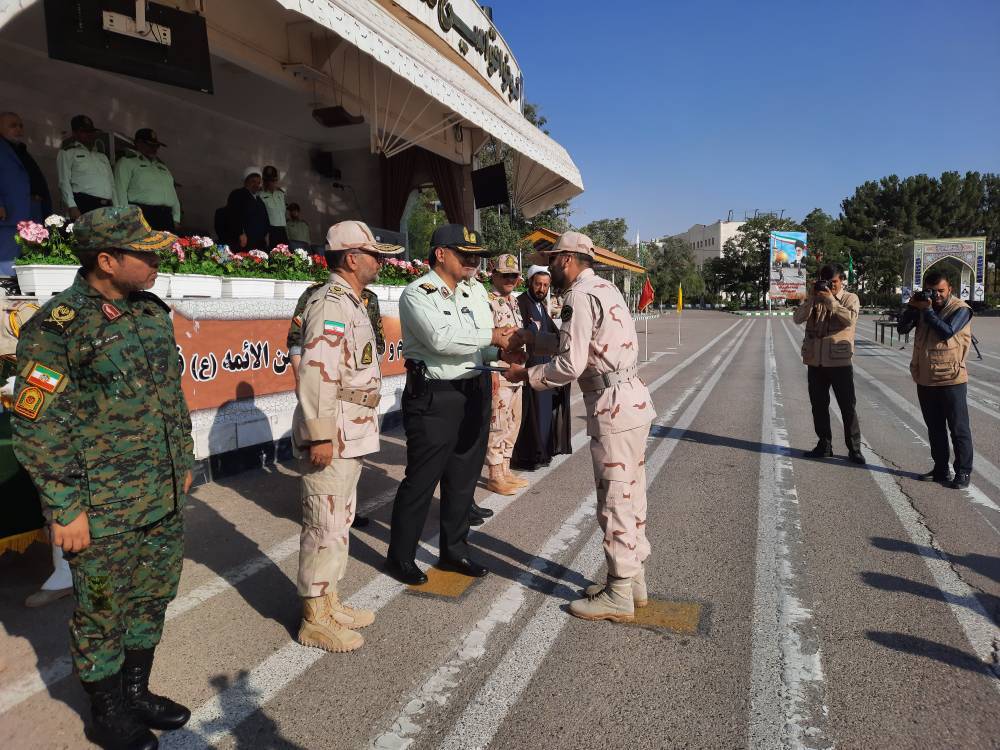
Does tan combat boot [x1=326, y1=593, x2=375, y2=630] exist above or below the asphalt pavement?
above

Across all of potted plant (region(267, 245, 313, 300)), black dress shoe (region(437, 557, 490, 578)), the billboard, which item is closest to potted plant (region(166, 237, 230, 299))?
potted plant (region(267, 245, 313, 300))

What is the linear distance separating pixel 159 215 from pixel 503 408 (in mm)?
5354

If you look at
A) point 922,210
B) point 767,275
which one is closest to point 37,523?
point 767,275

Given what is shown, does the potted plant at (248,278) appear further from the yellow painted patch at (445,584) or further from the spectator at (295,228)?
the spectator at (295,228)

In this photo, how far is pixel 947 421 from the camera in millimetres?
5332

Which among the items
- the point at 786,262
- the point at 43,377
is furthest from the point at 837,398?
the point at 786,262

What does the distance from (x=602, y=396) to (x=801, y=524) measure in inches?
92.3

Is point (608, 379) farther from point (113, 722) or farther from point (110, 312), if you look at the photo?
point (113, 722)

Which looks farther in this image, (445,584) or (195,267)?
(195,267)

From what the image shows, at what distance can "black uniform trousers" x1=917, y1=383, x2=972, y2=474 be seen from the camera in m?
5.16

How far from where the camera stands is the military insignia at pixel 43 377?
75.2 inches

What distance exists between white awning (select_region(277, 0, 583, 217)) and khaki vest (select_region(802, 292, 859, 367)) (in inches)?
225

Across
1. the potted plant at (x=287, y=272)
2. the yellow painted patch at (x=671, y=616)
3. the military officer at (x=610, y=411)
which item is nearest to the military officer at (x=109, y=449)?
the military officer at (x=610, y=411)

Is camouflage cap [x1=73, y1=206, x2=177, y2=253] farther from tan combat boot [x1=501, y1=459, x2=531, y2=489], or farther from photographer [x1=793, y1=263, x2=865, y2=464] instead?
photographer [x1=793, y1=263, x2=865, y2=464]
